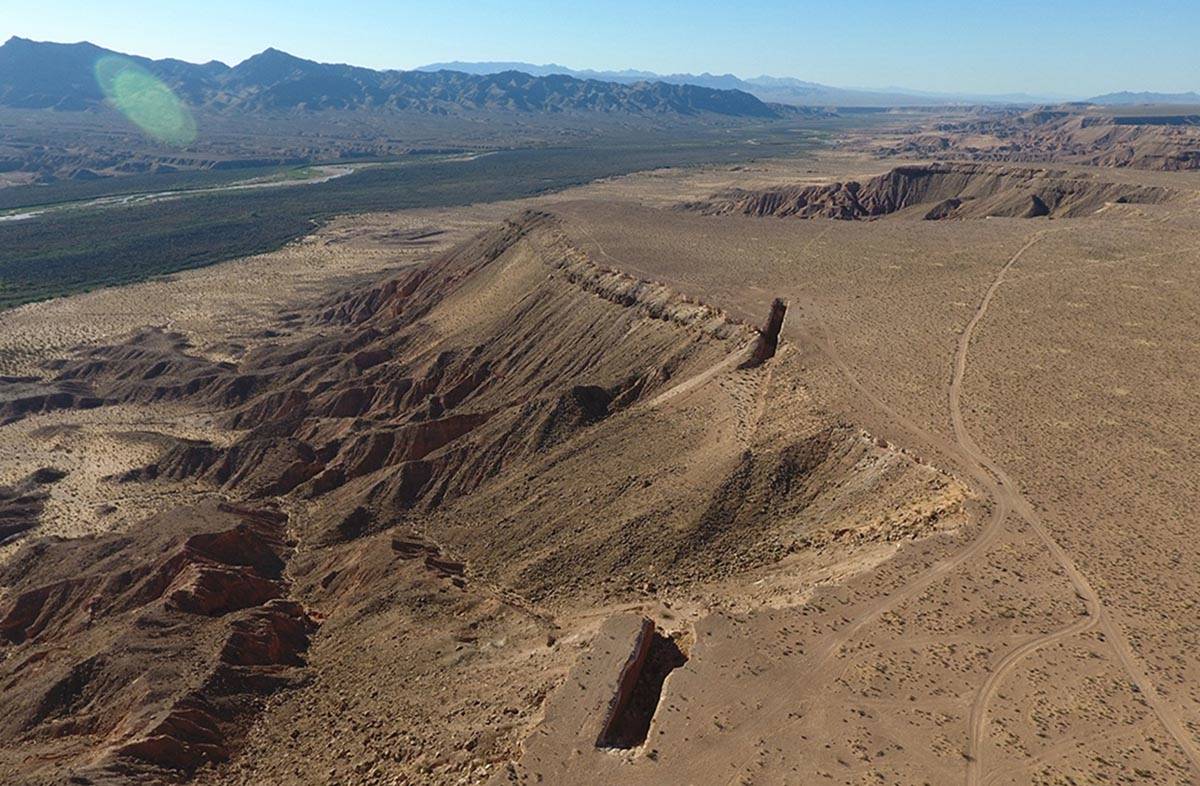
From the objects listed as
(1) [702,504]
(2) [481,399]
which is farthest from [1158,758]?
(2) [481,399]

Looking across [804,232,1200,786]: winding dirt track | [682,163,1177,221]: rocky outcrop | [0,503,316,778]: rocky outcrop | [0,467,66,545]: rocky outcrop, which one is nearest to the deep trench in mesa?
[804,232,1200,786]: winding dirt track

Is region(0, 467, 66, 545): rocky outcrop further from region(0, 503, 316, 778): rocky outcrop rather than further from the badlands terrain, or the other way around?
region(0, 503, 316, 778): rocky outcrop

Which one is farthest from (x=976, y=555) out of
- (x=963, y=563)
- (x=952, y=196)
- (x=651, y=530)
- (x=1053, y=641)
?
(x=952, y=196)

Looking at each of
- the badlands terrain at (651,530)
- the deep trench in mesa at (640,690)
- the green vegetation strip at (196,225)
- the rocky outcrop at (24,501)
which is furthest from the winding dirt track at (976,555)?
the green vegetation strip at (196,225)

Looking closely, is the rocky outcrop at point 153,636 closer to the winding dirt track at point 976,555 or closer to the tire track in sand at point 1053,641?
the winding dirt track at point 976,555

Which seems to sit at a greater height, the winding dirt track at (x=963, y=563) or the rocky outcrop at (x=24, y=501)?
the winding dirt track at (x=963, y=563)

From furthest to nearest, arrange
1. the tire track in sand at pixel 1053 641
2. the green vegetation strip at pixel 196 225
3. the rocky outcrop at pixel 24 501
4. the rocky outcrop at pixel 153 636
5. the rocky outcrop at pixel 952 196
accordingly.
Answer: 1. the green vegetation strip at pixel 196 225
2. the rocky outcrop at pixel 952 196
3. the rocky outcrop at pixel 24 501
4. the rocky outcrop at pixel 153 636
5. the tire track in sand at pixel 1053 641
